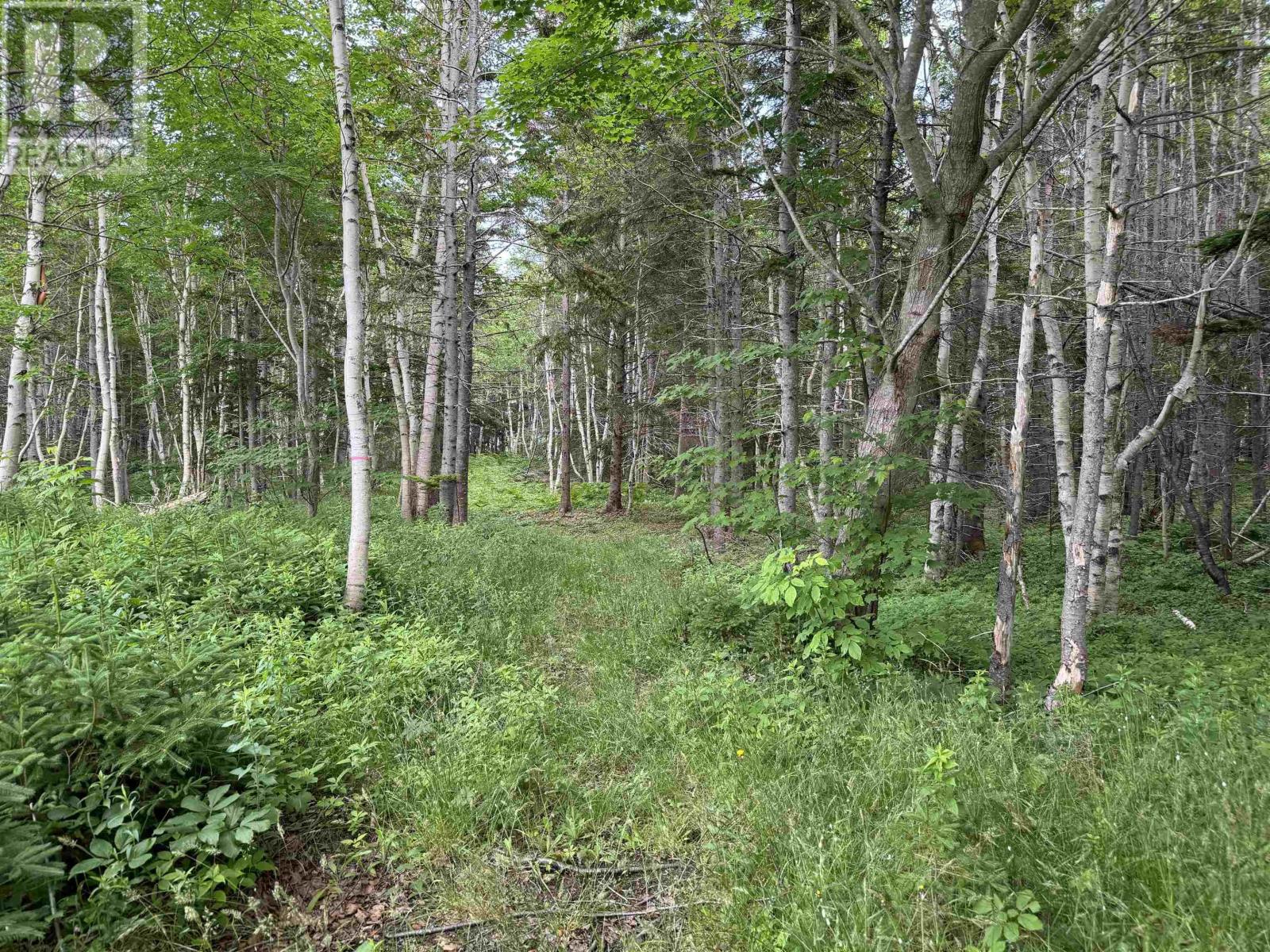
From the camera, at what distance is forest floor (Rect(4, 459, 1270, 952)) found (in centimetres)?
212

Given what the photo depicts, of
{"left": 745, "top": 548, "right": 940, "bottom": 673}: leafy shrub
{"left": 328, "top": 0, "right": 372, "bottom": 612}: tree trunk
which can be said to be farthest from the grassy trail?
{"left": 328, "top": 0, "right": 372, "bottom": 612}: tree trunk

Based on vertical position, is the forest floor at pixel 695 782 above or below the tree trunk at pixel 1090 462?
below

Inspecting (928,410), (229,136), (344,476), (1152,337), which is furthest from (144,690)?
(344,476)

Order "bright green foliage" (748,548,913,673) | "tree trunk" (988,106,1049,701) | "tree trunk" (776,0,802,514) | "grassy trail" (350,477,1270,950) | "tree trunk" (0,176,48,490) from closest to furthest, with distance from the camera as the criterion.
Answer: "grassy trail" (350,477,1270,950), "bright green foliage" (748,548,913,673), "tree trunk" (988,106,1049,701), "tree trunk" (776,0,802,514), "tree trunk" (0,176,48,490)

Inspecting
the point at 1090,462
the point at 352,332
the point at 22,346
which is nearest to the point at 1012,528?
the point at 1090,462

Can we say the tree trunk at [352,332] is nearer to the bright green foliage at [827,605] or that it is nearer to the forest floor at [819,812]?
the forest floor at [819,812]

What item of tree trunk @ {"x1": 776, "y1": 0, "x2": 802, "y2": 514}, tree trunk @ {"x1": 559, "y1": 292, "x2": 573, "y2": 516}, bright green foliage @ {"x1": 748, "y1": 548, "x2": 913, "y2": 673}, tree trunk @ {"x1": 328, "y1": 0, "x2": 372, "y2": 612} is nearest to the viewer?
bright green foliage @ {"x1": 748, "y1": 548, "x2": 913, "y2": 673}

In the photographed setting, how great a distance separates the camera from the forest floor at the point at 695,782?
6.96 ft

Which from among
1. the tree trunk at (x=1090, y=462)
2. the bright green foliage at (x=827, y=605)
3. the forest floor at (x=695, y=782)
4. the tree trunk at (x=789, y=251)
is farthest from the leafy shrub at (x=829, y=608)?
the tree trunk at (x=789, y=251)

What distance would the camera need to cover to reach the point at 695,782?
10.7ft

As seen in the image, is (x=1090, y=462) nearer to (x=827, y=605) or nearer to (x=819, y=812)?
(x=827, y=605)

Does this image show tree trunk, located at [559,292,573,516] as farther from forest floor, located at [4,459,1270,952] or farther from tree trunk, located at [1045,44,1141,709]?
tree trunk, located at [1045,44,1141,709]

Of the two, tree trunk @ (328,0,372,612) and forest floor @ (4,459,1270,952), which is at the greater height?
tree trunk @ (328,0,372,612)

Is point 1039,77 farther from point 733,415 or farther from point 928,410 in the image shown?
point 733,415
